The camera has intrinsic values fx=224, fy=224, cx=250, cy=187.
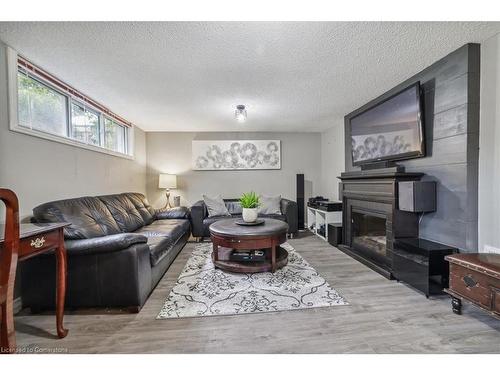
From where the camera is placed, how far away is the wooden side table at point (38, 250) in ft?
3.68

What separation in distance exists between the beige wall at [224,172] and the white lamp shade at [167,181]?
0.28 metres

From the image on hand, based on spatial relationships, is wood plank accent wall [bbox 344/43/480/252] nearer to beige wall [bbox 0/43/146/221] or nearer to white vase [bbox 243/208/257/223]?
white vase [bbox 243/208/257/223]

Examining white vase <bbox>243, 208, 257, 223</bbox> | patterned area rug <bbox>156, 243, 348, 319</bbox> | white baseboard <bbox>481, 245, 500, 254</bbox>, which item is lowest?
patterned area rug <bbox>156, 243, 348, 319</bbox>

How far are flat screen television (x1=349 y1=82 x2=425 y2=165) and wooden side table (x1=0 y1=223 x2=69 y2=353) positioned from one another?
10.8 feet

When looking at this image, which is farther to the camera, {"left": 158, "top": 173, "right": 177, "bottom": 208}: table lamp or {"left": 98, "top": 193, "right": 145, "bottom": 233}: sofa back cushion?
{"left": 158, "top": 173, "right": 177, "bottom": 208}: table lamp

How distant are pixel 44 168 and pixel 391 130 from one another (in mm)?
3881

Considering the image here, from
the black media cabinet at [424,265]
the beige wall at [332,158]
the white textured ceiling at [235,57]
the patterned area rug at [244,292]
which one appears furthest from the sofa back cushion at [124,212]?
the beige wall at [332,158]

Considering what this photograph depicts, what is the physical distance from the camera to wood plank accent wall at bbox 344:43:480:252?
197cm

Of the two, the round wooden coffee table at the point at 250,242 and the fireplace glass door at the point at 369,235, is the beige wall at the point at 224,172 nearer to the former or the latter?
the fireplace glass door at the point at 369,235

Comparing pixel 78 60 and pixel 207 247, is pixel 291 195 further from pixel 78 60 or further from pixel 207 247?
pixel 78 60

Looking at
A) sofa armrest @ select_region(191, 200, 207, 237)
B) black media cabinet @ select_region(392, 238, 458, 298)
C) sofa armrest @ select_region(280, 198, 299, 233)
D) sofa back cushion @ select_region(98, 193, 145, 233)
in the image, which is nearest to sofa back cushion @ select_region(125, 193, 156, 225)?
sofa back cushion @ select_region(98, 193, 145, 233)

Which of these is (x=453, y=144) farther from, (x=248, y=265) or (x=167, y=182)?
(x=167, y=182)

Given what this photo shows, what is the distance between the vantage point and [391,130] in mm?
2760

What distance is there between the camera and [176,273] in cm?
264
